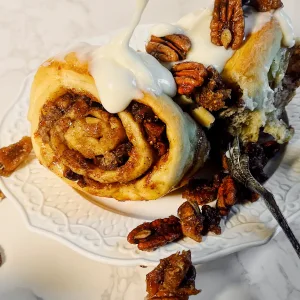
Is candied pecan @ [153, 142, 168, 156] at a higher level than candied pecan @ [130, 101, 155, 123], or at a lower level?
lower

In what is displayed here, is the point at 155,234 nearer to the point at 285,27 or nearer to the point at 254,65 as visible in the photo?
the point at 254,65

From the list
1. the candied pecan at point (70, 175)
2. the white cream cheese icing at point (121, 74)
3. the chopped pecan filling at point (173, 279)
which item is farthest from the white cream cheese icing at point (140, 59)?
the chopped pecan filling at point (173, 279)

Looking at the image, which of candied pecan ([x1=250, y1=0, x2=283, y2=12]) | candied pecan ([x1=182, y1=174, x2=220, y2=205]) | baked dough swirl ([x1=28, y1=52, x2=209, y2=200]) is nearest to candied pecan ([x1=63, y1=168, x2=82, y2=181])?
baked dough swirl ([x1=28, y1=52, x2=209, y2=200])

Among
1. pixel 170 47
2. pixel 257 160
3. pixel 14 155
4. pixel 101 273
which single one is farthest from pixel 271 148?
pixel 14 155

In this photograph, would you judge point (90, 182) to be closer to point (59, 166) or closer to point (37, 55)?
point (59, 166)

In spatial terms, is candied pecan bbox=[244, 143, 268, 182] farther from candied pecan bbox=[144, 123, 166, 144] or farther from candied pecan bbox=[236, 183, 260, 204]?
candied pecan bbox=[144, 123, 166, 144]

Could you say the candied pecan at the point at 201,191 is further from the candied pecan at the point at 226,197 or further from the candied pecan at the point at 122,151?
the candied pecan at the point at 122,151

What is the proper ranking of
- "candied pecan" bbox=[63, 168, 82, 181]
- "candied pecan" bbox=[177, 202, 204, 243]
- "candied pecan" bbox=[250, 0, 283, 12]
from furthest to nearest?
1. "candied pecan" bbox=[250, 0, 283, 12]
2. "candied pecan" bbox=[63, 168, 82, 181]
3. "candied pecan" bbox=[177, 202, 204, 243]
